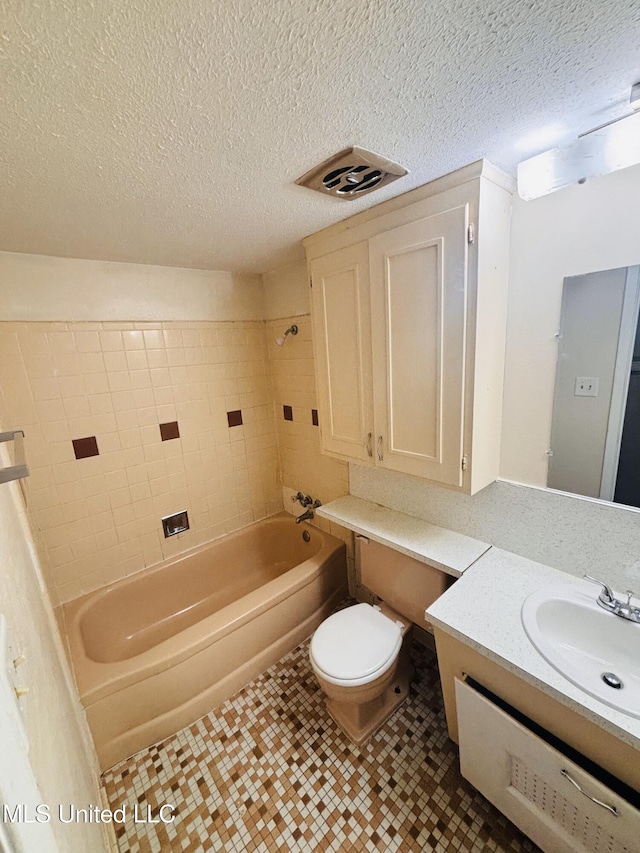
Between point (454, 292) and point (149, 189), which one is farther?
point (454, 292)

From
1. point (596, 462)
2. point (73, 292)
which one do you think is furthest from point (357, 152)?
point (73, 292)

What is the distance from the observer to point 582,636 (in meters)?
1.08

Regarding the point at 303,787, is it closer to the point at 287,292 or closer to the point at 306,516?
the point at 306,516

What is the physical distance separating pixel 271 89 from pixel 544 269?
3.26ft

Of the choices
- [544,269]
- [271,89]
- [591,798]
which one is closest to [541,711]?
[591,798]

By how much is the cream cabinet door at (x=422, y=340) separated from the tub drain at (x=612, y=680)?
0.67m

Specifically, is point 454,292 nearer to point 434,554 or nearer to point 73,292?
point 434,554

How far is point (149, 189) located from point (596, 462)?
1666 millimetres

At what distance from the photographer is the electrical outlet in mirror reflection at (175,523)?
206cm

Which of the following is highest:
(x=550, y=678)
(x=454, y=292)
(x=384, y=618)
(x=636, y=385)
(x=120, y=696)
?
(x=454, y=292)

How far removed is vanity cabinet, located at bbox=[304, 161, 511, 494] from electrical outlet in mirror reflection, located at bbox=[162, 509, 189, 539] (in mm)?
1259

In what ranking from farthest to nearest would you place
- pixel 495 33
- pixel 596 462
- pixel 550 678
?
pixel 596 462
pixel 550 678
pixel 495 33

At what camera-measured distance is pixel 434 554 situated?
1.38 meters

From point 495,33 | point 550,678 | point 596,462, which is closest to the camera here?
point 495,33
